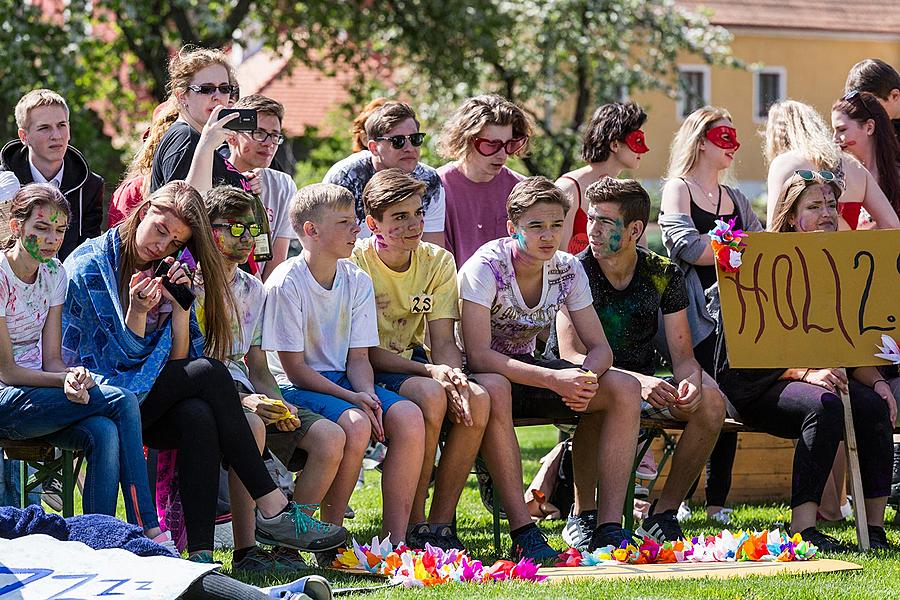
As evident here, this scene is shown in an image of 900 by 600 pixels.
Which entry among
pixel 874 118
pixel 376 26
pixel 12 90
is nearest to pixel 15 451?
pixel 874 118

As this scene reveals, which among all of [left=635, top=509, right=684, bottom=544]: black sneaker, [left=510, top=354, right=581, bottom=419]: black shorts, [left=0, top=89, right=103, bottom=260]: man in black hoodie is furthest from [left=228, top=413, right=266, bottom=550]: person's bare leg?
[left=635, top=509, right=684, bottom=544]: black sneaker

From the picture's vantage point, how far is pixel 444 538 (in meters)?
5.67

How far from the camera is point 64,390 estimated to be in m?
5.02

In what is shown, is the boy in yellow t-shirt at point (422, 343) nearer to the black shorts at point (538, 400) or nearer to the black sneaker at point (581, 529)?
the black shorts at point (538, 400)

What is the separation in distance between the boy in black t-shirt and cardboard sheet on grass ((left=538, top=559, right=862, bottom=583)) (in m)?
0.76

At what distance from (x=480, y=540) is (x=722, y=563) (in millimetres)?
1357

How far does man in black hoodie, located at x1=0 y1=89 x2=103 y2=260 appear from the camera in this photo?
251 inches

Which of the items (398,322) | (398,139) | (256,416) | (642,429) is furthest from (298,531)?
(398,139)

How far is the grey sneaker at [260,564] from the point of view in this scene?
5160 millimetres

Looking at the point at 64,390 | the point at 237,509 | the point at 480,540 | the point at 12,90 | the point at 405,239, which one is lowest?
the point at 480,540

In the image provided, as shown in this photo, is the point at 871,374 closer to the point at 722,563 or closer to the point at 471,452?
the point at 722,563

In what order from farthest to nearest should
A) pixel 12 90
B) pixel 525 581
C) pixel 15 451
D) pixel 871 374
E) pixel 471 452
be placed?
pixel 12 90 < pixel 871 374 < pixel 471 452 < pixel 15 451 < pixel 525 581

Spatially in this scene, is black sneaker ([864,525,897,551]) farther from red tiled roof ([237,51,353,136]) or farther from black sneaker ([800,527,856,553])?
red tiled roof ([237,51,353,136])

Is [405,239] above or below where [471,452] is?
above
